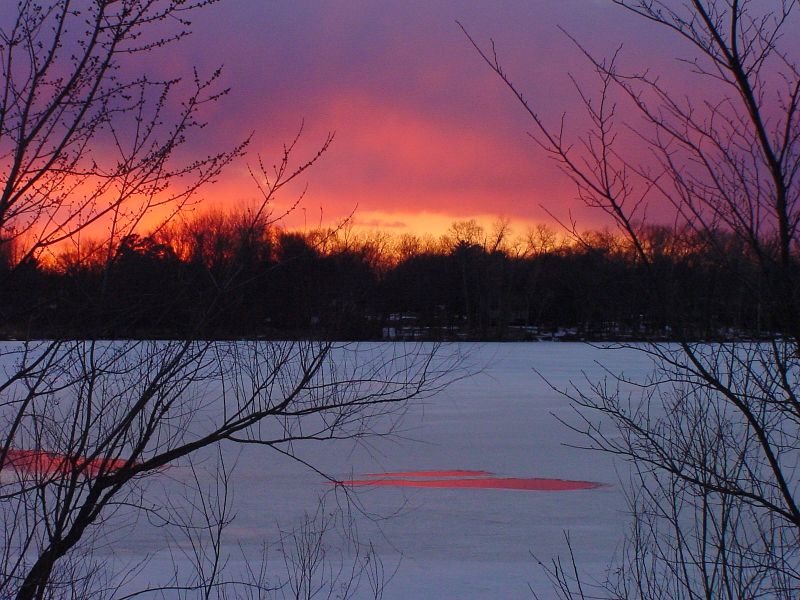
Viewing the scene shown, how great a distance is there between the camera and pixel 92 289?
279 cm

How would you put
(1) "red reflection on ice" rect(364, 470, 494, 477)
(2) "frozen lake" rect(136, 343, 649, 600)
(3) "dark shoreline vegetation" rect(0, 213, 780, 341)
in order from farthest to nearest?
(1) "red reflection on ice" rect(364, 470, 494, 477)
(2) "frozen lake" rect(136, 343, 649, 600)
(3) "dark shoreline vegetation" rect(0, 213, 780, 341)

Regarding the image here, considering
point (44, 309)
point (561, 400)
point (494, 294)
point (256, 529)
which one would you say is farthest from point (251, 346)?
point (494, 294)

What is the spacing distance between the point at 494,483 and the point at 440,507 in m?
1.47

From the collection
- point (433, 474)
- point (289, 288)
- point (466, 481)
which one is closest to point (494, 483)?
point (466, 481)

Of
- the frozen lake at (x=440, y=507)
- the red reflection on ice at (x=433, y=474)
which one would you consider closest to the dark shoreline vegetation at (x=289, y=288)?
the frozen lake at (x=440, y=507)

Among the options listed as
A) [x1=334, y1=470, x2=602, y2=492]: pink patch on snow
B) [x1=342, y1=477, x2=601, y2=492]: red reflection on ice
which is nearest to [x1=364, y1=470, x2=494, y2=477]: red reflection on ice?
[x1=334, y1=470, x2=602, y2=492]: pink patch on snow

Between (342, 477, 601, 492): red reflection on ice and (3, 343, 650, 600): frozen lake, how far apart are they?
0.06m

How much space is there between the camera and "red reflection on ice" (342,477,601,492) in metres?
9.51

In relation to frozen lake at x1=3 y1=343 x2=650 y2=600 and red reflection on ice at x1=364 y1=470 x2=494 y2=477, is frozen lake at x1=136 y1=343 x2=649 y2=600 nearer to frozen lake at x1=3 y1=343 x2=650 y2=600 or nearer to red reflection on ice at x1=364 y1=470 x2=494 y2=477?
frozen lake at x1=3 y1=343 x2=650 y2=600

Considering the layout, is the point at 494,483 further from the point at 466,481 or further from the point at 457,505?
the point at 457,505

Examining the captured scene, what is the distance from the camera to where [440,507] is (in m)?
8.47

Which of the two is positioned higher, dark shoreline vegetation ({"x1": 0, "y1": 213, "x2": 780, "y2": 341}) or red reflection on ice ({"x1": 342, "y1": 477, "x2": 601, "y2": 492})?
dark shoreline vegetation ({"x1": 0, "y1": 213, "x2": 780, "y2": 341})

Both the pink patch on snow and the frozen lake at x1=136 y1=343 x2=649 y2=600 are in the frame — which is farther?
the pink patch on snow

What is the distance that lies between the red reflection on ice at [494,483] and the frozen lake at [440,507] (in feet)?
0.21
